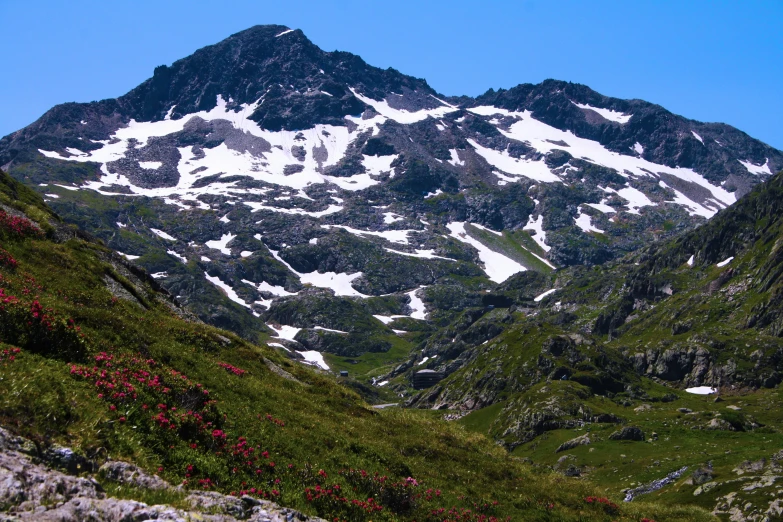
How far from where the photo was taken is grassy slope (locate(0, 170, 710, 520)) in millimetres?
16797

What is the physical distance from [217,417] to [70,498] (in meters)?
9.68

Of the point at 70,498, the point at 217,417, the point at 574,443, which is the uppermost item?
the point at 70,498

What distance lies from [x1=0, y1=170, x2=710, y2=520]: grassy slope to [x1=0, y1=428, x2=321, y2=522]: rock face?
0.85 metres

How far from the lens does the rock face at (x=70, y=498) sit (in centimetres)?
1186

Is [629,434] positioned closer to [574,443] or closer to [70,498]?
[574,443]

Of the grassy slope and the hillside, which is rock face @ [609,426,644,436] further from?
the grassy slope

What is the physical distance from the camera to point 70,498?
1266 cm

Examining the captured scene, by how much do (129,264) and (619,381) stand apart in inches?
6421

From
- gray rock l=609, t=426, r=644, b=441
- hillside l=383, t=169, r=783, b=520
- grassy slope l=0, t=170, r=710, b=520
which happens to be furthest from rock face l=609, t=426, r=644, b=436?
grassy slope l=0, t=170, r=710, b=520

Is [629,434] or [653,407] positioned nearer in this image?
[629,434]

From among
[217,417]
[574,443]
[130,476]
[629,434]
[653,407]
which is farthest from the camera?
[653,407]

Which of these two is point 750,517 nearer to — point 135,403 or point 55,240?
point 135,403

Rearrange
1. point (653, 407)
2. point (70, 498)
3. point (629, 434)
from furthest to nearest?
point (653, 407) < point (629, 434) < point (70, 498)

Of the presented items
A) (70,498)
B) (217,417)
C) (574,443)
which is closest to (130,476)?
(70,498)
